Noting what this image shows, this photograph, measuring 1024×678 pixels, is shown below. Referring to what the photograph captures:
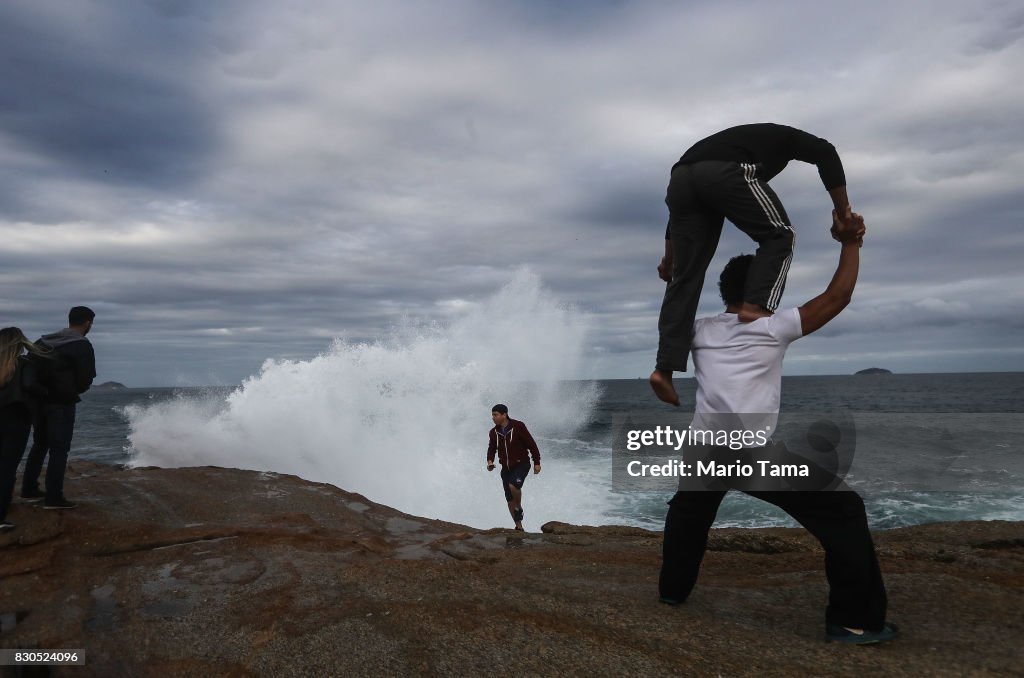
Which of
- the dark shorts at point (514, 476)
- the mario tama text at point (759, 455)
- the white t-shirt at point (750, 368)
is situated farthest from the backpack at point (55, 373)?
the white t-shirt at point (750, 368)

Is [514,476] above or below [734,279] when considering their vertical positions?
below

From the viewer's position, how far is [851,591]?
2.63 metres

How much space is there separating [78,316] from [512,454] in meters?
5.39

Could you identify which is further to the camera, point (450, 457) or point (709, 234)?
point (450, 457)

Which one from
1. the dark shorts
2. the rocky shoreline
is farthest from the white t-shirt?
the dark shorts

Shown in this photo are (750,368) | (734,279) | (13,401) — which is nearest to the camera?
(750,368)

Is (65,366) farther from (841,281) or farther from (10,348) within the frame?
(841,281)

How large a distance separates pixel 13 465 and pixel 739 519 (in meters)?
10.6

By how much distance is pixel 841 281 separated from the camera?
2707mm

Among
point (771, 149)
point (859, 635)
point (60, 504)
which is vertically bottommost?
point (60, 504)

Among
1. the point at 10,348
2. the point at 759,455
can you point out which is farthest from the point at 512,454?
the point at 759,455

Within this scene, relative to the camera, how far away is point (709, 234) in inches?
116

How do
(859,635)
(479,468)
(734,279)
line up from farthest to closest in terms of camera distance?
(479,468)
(734,279)
(859,635)

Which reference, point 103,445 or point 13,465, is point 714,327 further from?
point 103,445
